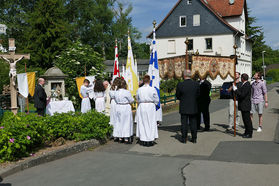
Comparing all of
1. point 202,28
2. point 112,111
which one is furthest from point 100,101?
point 202,28

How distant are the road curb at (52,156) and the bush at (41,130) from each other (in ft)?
0.74

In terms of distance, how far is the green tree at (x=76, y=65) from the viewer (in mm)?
18141

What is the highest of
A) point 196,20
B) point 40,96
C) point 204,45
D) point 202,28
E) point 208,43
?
point 196,20

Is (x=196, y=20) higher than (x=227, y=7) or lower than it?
lower

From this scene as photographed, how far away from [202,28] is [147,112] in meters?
36.4

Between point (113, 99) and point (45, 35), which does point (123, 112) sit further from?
point (45, 35)

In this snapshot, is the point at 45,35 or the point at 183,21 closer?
the point at 45,35

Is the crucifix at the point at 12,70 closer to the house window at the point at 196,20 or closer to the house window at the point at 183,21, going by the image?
the house window at the point at 196,20

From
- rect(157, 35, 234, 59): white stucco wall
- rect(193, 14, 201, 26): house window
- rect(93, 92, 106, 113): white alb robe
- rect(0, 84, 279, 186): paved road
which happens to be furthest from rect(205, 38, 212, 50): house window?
rect(0, 84, 279, 186): paved road

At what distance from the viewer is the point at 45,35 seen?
93.5ft

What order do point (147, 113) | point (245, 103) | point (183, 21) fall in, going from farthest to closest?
point (183, 21) < point (245, 103) < point (147, 113)

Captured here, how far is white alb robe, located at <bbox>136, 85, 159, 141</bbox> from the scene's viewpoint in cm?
835


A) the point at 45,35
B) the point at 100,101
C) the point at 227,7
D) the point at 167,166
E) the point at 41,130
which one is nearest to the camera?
the point at 167,166

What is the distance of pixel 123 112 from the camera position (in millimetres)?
8625
